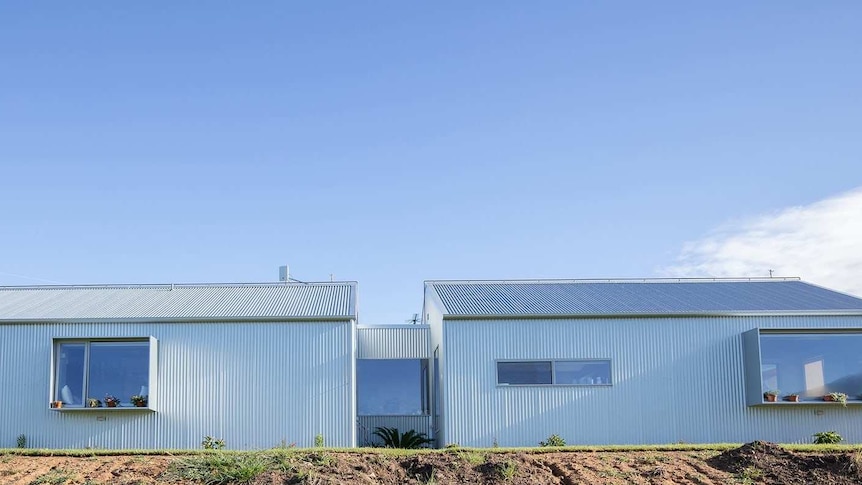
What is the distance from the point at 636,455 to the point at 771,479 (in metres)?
2.72

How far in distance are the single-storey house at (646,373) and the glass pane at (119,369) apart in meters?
6.56

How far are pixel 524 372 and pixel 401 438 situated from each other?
3.37 meters

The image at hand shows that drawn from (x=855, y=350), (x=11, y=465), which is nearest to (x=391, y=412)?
(x=11, y=465)

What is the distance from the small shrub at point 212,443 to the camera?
2061 centimetres

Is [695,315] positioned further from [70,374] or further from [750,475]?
[70,374]

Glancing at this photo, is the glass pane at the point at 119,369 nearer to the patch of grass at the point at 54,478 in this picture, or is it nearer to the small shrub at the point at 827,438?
the patch of grass at the point at 54,478

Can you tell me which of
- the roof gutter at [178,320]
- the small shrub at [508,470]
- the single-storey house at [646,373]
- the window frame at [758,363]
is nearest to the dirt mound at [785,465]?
the small shrub at [508,470]

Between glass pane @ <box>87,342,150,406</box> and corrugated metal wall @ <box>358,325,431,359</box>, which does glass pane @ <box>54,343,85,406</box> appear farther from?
corrugated metal wall @ <box>358,325,431,359</box>

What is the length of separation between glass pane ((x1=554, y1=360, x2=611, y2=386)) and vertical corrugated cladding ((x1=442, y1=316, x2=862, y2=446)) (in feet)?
0.49

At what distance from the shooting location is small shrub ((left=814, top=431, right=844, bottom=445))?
20.8 meters

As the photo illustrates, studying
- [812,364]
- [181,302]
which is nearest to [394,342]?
[181,302]

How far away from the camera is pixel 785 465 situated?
16266 mm

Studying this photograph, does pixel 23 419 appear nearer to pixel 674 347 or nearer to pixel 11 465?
pixel 11 465

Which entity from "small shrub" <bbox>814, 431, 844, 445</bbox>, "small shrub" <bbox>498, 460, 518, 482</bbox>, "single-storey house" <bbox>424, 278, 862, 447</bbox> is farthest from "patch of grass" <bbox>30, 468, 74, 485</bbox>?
"small shrub" <bbox>814, 431, 844, 445</bbox>
